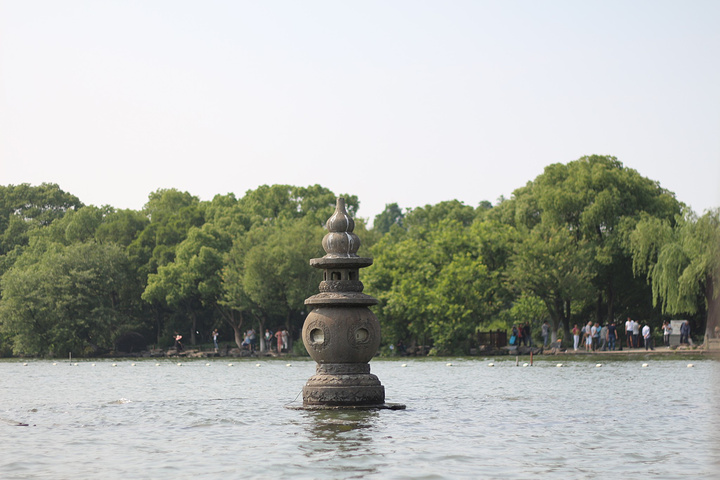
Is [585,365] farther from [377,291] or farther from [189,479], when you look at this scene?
[189,479]

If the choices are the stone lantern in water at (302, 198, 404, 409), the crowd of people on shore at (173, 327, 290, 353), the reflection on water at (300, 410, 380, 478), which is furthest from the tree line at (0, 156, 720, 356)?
the reflection on water at (300, 410, 380, 478)

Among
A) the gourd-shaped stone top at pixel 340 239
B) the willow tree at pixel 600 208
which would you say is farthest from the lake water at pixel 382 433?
the willow tree at pixel 600 208

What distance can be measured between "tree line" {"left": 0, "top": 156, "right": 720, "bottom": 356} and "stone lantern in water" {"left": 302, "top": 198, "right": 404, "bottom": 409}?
3009 cm

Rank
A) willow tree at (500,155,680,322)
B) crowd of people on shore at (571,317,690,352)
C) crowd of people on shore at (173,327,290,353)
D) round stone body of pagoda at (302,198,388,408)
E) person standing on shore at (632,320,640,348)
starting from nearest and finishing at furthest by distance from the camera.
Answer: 1. round stone body of pagoda at (302,198,388,408)
2. crowd of people on shore at (571,317,690,352)
3. person standing on shore at (632,320,640,348)
4. willow tree at (500,155,680,322)
5. crowd of people on shore at (173,327,290,353)

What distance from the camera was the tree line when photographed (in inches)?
2395

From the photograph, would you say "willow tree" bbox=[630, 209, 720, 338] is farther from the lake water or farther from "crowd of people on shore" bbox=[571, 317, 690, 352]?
the lake water

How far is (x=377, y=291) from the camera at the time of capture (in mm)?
64625

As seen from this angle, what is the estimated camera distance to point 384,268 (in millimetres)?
65125

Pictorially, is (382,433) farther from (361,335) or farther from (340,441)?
(361,335)

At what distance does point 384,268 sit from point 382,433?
48.3m

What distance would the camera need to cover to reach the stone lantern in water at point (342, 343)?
819 inches

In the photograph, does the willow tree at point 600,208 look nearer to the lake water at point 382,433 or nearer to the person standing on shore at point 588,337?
the person standing on shore at point 588,337

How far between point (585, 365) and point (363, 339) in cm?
2284

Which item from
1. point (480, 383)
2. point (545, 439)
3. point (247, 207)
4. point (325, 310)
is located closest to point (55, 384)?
point (480, 383)
